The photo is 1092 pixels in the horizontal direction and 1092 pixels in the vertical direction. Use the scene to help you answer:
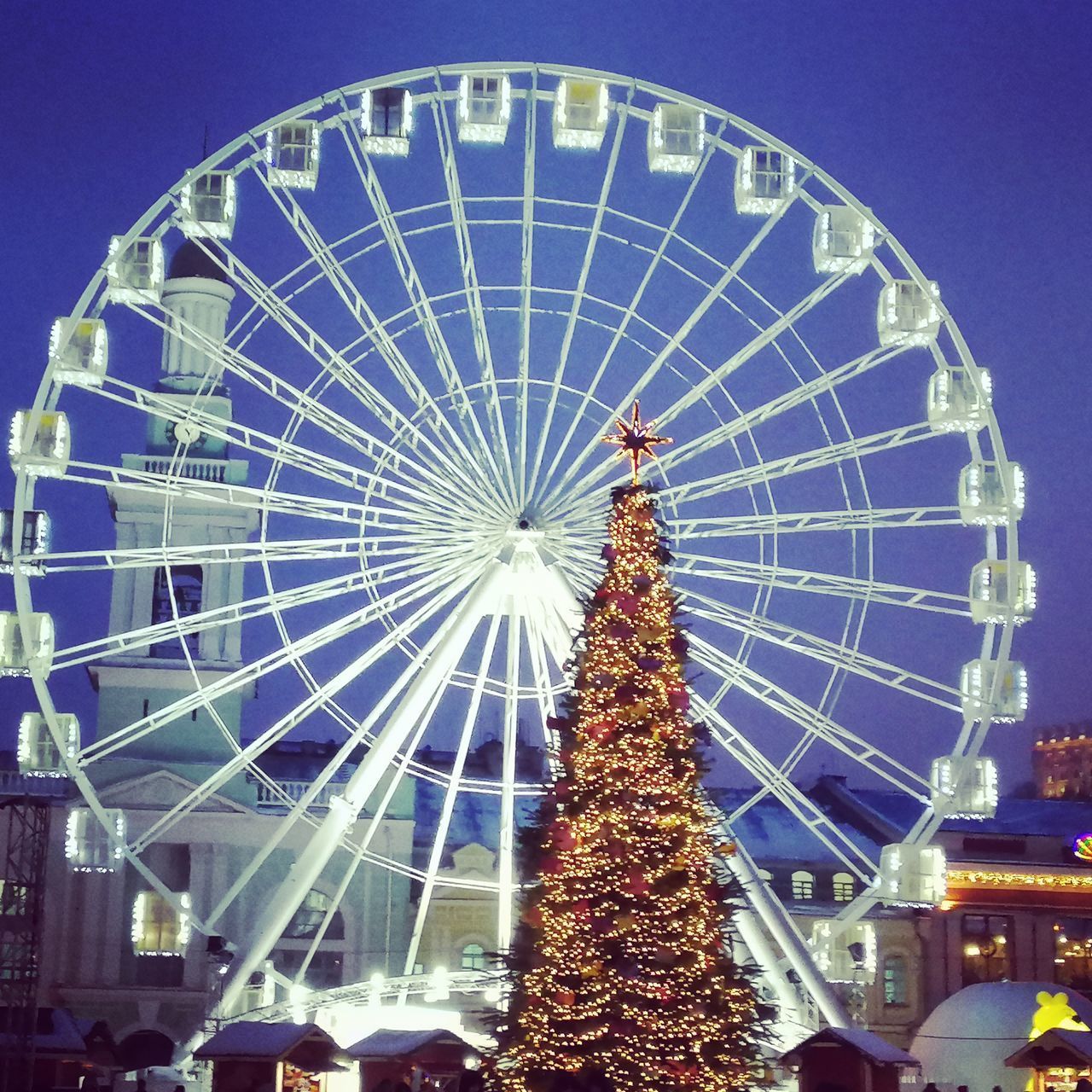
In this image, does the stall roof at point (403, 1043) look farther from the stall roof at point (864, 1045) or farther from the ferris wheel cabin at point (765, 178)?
the ferris wheel cabin at point (765, 178)

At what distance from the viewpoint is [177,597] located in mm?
58094

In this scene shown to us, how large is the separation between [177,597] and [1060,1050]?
29.6 meters

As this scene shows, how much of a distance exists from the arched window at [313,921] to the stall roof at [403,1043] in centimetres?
Result: 2411

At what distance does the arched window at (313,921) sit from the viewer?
55375mm

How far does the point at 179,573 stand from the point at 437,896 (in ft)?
39.8

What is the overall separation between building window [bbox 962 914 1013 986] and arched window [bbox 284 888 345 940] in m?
18.3

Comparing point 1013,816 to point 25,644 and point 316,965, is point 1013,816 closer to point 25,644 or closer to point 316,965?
point 316,965

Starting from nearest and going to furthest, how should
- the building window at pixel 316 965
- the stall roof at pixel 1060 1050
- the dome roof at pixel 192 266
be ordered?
the stall roof at pixel 1060 1050 < the building window at pixel 316 965 < the dome roof at pixel 192 266

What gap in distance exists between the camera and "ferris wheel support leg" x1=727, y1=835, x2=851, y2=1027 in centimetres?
3331

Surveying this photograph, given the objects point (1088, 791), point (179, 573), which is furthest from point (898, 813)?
point (1088, 791)

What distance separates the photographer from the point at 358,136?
35094mm

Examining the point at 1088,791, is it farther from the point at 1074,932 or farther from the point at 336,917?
the point at 336,917

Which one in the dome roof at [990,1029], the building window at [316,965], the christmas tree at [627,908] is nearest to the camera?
the christmas tree at [627,908]

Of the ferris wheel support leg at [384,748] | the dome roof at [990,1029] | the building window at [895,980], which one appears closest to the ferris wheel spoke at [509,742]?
the ferris wheel support leg at [384,748]
